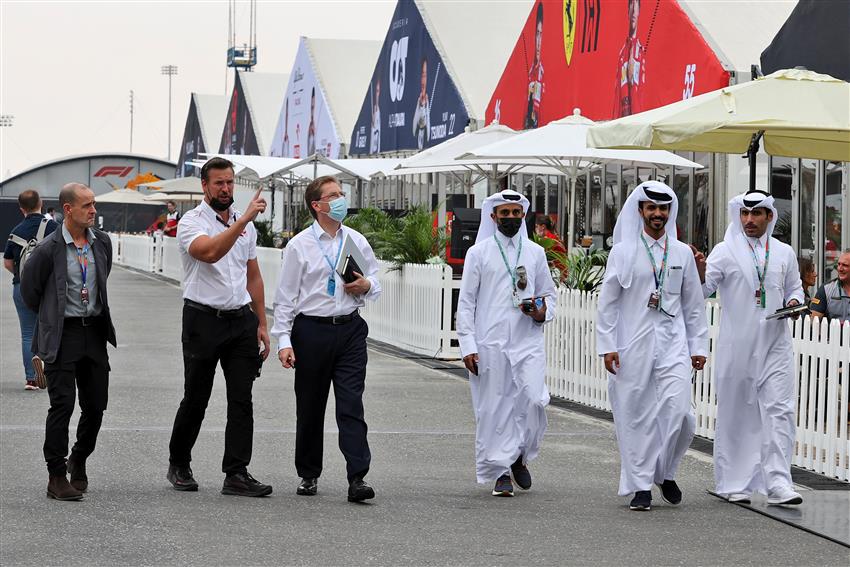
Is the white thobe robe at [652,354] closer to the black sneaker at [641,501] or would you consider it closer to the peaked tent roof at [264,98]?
the black sneaker at [641,501]

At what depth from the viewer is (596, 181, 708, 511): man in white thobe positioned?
326 inches

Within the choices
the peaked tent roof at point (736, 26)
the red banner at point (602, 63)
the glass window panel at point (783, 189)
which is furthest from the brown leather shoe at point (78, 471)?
the peaked tent roof at point (736, 26)

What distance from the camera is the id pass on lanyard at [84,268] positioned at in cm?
841

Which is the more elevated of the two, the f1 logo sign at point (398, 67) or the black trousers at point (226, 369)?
the f1 logo sign at point (398, 67)

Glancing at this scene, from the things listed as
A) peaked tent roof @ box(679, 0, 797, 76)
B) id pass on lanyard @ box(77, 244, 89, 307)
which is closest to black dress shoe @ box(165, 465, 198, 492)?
id pass on lanyard @ box(77, 244, 89, 307)

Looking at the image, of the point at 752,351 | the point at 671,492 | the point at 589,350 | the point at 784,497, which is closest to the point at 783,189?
the point at 589,350

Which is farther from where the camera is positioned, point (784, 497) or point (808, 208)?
point (808, 208)

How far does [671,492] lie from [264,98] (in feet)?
185

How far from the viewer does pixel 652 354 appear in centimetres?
832

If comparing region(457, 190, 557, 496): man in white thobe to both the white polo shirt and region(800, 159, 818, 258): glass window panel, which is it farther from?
region(800, 159, 818, 258): glass window panel

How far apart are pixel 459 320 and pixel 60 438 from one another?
2381 millimetres

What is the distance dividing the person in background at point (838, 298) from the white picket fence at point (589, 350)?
0.83m

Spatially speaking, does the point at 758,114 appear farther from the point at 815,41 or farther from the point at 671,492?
the point at 815,41

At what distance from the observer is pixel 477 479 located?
345 inches
